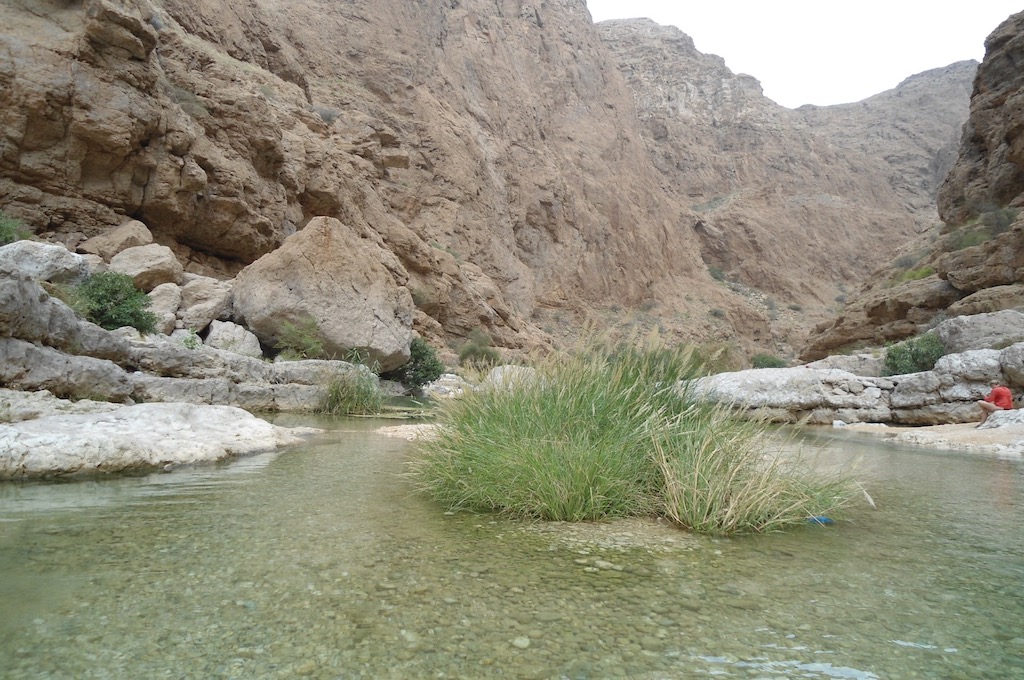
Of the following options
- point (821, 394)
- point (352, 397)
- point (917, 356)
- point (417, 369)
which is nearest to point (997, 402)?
point (821, 394)

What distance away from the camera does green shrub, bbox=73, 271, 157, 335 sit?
9527 mm

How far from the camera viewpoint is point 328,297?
1410 centimetres

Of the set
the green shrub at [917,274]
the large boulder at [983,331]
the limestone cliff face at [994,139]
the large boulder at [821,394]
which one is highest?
the limestone cliff face at [994,139]

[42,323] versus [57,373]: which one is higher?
[42,323]

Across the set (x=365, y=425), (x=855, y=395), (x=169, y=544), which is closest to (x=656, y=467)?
(x=169, y=544)

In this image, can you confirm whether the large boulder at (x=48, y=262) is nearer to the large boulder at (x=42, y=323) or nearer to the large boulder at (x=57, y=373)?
the large boulder at (x=42, y=323)

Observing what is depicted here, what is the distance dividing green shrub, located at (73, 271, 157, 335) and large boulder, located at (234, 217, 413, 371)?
10.1 feet

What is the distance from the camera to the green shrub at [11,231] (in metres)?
10.8

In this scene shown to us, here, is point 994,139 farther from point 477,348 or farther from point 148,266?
point 148,266

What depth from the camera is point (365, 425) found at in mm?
9562

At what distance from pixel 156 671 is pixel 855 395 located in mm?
15143

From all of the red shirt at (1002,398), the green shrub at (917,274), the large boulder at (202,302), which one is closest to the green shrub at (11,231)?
the large boulder at (202,302)

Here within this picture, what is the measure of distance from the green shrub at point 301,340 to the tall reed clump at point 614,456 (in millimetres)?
9176

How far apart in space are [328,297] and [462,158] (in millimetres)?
19010
